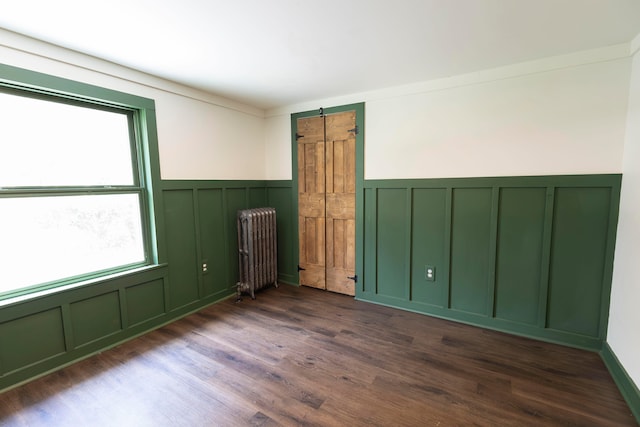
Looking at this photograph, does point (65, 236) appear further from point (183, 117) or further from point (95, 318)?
point (183, 117)

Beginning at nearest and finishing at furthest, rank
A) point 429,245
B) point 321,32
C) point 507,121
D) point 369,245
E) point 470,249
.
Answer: point 321,32 → point 507,121 → point 470,249 → point 429,245 → point 369,245

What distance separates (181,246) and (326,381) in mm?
2095

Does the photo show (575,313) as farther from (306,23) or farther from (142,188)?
(142,188)

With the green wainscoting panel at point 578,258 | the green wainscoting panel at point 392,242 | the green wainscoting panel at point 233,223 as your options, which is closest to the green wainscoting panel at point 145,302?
the green wainscoting panel at point 233,223

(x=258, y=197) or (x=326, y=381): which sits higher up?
(x=258, y=197)

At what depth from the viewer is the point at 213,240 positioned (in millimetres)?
3512

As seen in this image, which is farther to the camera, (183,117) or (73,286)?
(183,117)

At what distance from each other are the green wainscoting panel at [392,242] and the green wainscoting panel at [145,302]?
2.43 metres

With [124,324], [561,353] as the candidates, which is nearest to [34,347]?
[124,324]

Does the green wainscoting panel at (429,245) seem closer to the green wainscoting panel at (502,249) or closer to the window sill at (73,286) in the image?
the green wainscoting panel at (502,249)

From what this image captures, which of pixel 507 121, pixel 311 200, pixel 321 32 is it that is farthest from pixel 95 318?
pixel 507 121

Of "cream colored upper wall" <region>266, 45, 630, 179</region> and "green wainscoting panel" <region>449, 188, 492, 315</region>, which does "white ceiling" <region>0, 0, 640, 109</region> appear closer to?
"cream colored upper wall" <region>266, 45, 630, 179</region>

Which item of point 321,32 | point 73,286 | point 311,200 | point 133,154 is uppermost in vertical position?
point 321,32

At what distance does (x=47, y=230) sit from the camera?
229 cm
